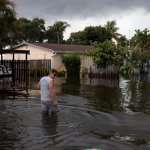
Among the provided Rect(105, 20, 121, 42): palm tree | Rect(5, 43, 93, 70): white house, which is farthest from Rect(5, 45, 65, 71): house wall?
Rect(105, 20, 121, 42): palm tree

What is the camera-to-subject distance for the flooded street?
1043 cm

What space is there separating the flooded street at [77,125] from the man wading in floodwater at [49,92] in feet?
1.12

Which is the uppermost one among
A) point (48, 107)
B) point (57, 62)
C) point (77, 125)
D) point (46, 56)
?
point (46, 56)

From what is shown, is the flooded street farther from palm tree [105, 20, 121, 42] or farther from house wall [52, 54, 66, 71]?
palm tree [105, 20, 121, 42]

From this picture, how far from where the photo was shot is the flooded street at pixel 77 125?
34.2 feet

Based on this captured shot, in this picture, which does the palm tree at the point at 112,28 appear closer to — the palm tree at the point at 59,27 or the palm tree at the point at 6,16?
the palm tree at the point at 59,27

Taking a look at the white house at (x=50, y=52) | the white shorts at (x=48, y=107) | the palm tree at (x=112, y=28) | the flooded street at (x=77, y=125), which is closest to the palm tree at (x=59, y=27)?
the palm tree at (x=112, y=28)

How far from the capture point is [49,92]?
45.2 ft

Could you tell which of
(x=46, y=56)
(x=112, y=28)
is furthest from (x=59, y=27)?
(x=46, y=56)

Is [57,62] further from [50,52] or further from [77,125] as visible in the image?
[77,125]

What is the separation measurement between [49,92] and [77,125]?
1.44 m

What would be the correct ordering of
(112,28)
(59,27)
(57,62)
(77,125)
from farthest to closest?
(59,27) → (112,28) → (57,62) → (77,125)

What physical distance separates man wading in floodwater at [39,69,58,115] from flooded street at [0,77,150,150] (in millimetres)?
340

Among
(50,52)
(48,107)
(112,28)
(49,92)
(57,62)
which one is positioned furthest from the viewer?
(112,28)
